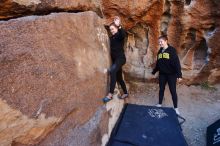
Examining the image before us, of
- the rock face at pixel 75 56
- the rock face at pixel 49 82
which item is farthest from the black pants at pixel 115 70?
the rock face at pixel 49 82

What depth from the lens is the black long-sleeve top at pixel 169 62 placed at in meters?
3.87

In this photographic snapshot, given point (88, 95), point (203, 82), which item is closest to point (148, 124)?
point (88, 95)

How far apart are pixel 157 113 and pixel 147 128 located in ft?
1.52

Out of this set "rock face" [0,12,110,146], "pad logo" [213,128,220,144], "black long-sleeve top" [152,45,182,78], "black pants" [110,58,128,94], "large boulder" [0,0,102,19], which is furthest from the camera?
"black long-sleeve top" [152,45,182,78]

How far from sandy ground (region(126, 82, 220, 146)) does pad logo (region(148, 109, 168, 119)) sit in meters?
0.41

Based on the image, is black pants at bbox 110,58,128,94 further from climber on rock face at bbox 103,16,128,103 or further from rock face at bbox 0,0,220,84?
rock face at bbox 0,0,220,84

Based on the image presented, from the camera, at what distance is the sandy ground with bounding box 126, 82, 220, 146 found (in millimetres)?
3808

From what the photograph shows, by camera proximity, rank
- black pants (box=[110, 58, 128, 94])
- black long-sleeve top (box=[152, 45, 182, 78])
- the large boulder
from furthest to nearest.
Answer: black long-sleeve top (box=[152, 45, 182, 78])
black pants (box=[110, 58, 128, 94])
the large boulder

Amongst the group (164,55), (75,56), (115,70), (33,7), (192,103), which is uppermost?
(33,7)

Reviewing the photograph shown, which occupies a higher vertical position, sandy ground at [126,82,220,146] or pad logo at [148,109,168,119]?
pad logo at [148,109,168,119]

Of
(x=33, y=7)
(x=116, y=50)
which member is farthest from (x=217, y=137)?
(x=33, y=7)

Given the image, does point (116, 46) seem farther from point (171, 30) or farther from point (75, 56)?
point (171, 30)

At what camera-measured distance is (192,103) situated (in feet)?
15.1

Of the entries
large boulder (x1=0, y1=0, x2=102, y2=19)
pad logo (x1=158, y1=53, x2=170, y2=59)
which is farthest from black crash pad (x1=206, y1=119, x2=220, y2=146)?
large boulder (x1=0, y1=0, x2=102, y2=19)
